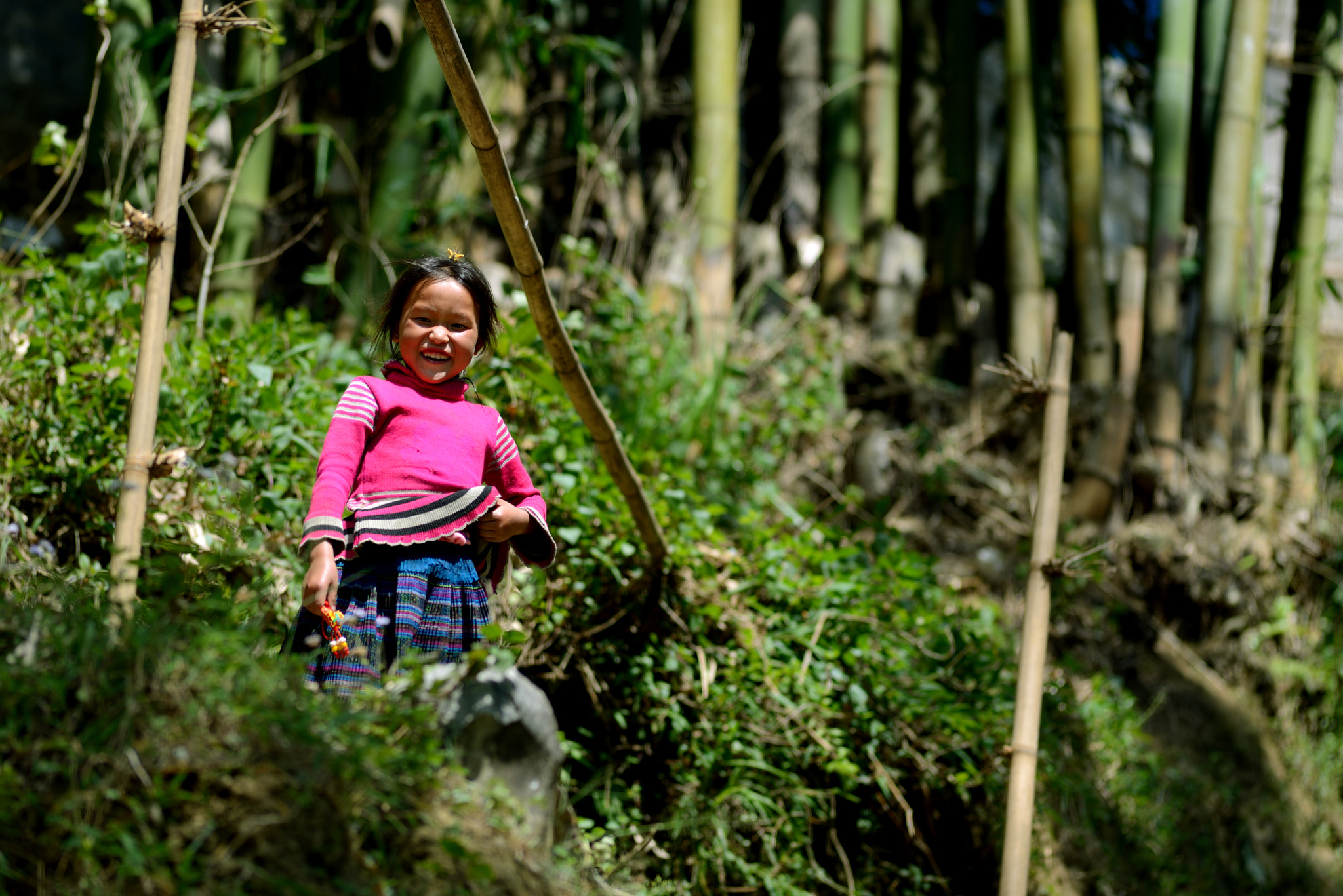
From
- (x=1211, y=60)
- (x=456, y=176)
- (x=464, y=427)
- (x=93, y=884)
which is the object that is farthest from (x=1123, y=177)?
(x=93, y=884)

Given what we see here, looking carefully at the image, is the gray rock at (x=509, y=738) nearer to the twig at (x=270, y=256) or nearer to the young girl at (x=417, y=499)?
the young girl at (x=417, y=499)

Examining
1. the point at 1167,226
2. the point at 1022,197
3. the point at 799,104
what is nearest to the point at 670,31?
the point at 799,104

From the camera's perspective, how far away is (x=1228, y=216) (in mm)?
5199

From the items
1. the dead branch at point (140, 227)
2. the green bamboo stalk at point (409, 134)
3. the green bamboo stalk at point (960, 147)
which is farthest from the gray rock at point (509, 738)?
the green bamboo stalk at point (960, 147)

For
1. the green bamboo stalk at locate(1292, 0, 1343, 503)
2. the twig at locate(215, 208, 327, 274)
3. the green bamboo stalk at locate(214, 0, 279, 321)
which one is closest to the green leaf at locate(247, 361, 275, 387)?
the twig at locate(215, 208, 327, 274)

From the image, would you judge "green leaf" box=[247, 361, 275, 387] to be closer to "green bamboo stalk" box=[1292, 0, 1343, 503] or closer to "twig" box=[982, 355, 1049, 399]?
"twig" box=[982, 355, 1049, 399]

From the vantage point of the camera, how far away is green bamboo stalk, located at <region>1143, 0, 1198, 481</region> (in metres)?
5.12

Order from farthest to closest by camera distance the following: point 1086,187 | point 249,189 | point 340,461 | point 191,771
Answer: point 1086,187 < point 249,189 < point 340,461 < point 191,771

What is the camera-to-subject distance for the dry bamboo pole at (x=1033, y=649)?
2303mm

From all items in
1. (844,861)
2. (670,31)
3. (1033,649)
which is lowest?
(844,861)

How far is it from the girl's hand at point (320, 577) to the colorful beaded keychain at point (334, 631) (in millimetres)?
13

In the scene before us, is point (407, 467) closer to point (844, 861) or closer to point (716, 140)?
point (844, 861)

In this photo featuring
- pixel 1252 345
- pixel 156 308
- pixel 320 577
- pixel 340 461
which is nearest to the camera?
pixel 320 577

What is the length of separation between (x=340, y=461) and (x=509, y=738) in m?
0.52
